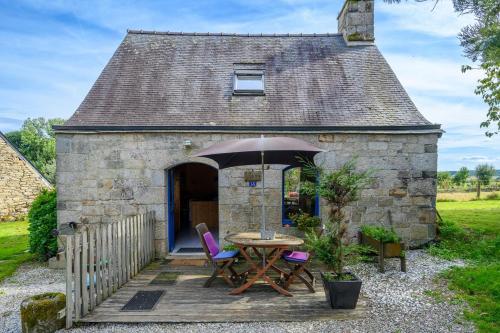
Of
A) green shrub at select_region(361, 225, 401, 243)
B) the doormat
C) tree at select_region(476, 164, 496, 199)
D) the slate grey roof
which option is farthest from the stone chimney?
tree at select_region(476, 164, 496, 199)

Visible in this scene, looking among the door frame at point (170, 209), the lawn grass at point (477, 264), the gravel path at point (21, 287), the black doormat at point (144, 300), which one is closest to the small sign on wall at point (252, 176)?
the door frame at point (170, 209)

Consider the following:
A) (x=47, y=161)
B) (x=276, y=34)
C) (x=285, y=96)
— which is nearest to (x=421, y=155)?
(x=285, y=96)

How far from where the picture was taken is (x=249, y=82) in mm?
9531

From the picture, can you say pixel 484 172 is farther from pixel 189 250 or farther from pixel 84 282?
pixel 84 282

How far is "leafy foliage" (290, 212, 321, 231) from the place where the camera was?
812 centimetres

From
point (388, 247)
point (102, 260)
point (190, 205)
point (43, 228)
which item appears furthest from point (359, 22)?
point (43, 228)

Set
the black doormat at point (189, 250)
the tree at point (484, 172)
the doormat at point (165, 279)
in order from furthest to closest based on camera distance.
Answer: the tree at point (484, 172), the black doormat at point (189, 250), the doormat at point (165, 279)

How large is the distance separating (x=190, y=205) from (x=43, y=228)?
14.3 ft

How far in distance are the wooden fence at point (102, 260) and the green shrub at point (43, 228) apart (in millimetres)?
2704

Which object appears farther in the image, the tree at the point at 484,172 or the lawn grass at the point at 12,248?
the tree at the point at 484,172

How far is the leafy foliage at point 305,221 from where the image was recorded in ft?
26.7

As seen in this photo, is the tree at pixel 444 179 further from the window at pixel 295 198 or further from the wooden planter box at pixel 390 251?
the wooden planter box at pixel 390 251

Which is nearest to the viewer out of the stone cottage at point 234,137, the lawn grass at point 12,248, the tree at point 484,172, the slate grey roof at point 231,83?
the lawn grass at point 12,248

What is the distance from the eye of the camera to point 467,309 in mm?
4984
